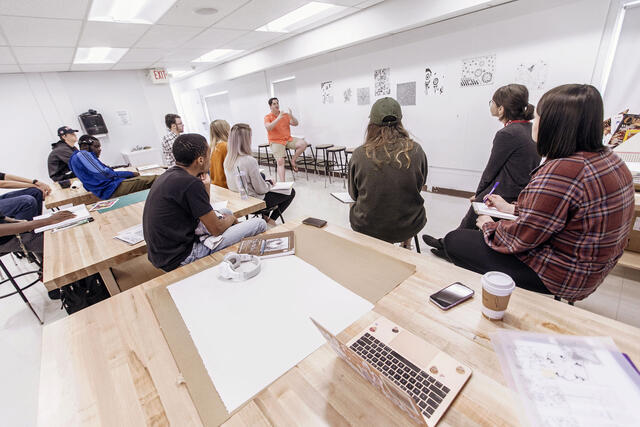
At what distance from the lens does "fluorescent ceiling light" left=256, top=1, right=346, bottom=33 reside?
3.88 meters

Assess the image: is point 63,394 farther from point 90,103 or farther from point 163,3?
point 90,103

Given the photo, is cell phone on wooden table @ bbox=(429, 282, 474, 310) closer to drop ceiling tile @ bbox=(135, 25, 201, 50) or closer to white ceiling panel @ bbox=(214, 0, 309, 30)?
white ceiling panel @ bbox=(214, 0, 309, 30)

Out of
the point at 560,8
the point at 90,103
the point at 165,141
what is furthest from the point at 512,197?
the point at 90,103

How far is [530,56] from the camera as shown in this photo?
310 centimetres

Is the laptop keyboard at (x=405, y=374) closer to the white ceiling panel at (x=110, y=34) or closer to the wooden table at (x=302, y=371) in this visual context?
the wooden table at (x=302, y=371)

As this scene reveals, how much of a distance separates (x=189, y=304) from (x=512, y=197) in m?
2.32

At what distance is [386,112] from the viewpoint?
1.64 metres

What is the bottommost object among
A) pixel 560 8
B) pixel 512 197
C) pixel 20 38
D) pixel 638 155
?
pixel 512 197

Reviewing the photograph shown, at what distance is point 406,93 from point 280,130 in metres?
2.56

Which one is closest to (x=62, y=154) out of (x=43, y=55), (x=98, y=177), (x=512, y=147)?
(x=98, y=177)

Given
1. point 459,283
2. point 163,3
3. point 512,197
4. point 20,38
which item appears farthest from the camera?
point 20,38

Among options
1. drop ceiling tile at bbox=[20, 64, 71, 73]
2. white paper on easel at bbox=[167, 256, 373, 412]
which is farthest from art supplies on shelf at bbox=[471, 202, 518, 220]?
drop ceiling tile at bbox=[20, 64, 71, 73]

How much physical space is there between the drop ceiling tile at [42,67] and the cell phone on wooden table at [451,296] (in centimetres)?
728

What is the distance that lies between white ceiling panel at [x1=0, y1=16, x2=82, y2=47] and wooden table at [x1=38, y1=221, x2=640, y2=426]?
390 cm
